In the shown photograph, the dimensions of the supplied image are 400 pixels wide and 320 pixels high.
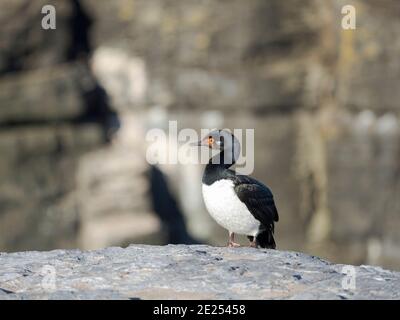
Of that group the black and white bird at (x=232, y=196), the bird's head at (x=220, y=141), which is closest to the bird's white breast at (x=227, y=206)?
the black and white bird at (x=232, y=196)

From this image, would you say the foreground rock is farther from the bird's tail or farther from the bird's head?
the bird's head

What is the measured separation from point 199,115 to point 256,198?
8780 mm

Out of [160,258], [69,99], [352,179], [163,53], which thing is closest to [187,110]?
[163,53]

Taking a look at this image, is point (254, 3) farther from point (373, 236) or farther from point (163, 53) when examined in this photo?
point (373, 236)

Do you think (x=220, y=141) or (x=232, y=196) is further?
(x=220, y=141)

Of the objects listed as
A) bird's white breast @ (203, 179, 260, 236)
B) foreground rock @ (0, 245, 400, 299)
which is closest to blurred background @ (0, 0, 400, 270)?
bird's white breast @ (203, 179, 260, 236)

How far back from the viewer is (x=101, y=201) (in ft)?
50.4

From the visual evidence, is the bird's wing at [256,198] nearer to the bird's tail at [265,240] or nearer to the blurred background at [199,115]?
the bird's tail at [265,240]

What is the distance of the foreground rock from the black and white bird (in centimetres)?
43

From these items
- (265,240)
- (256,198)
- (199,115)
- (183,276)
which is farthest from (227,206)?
(199,115)

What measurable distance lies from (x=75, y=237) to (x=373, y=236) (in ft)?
16.7

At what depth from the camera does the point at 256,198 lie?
23.3ft

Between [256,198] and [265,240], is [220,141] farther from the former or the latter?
[265,240]

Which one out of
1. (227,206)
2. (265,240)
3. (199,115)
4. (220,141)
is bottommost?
(265,240)
